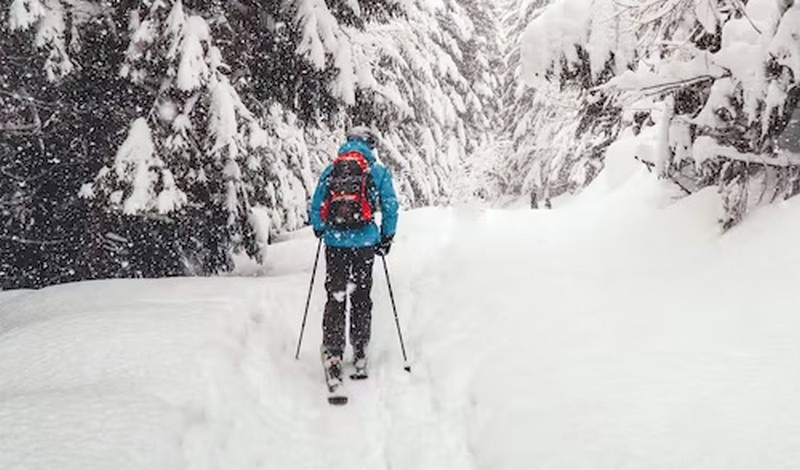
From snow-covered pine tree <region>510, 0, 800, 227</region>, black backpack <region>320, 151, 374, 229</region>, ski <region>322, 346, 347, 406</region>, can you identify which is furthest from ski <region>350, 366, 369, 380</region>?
snow-covered pine tree <region>510, 0, 800, 227</region>

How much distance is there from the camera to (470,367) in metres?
5.77

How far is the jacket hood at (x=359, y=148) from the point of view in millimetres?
6277

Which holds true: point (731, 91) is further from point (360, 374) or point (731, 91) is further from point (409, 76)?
point (409, 76)

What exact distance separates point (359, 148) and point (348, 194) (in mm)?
515

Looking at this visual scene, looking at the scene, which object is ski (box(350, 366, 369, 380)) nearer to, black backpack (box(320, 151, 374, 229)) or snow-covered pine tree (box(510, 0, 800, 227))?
black backpack (box(320, 151, 374, 229))

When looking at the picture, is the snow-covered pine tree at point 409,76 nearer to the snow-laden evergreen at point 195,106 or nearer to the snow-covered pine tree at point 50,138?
the snow-laden evergreen at point 195,106

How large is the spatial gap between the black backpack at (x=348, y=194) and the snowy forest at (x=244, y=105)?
1.75 metres

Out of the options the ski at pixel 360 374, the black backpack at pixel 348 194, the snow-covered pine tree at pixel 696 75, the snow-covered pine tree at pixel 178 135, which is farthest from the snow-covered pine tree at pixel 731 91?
the snow-covered pine tree at pixel 178 135

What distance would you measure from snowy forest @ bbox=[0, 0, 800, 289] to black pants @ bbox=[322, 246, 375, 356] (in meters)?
2.07

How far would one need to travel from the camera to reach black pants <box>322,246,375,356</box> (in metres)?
6.20

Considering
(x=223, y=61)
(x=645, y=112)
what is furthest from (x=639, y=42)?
(x=223, y=61)

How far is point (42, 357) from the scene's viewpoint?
5.53 meters

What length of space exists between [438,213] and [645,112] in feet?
18.3

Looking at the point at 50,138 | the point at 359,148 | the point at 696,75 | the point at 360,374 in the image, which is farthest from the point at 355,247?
the point at 50,138
